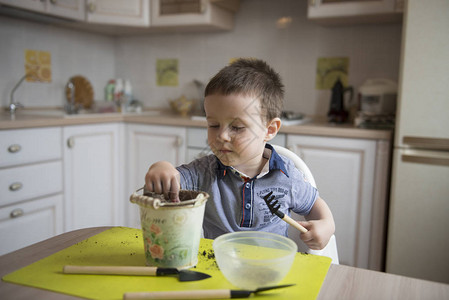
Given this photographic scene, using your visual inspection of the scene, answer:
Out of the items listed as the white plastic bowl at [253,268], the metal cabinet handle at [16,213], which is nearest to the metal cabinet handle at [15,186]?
the metal cabinet handle at [16,213]

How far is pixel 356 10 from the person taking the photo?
2.04 metres

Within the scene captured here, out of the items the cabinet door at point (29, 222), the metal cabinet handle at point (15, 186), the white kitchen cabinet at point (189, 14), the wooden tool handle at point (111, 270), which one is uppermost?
the white kitchen cabinet at point (189, 14)

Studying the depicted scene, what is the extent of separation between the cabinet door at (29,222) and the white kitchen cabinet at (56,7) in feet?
3.50

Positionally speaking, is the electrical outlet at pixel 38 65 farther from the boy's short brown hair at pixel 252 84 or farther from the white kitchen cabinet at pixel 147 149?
the boy's short brown hair at pixel 252 84

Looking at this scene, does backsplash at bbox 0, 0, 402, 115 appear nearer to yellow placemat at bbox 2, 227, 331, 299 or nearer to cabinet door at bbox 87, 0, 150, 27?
cabinet door at bbox 87, 0, 150, 27

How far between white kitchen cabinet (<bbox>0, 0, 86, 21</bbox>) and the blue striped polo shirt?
1.74 meters

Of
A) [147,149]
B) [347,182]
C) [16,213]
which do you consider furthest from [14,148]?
[347,182]

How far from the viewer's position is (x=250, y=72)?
89cm

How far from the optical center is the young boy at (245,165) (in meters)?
0.84

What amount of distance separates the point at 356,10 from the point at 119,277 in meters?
1.95

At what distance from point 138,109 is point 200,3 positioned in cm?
96

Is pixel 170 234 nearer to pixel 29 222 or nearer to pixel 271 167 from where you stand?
pixel 271 167

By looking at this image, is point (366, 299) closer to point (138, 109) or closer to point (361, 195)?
point (361, 195)

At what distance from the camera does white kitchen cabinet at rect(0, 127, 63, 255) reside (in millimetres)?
1826
